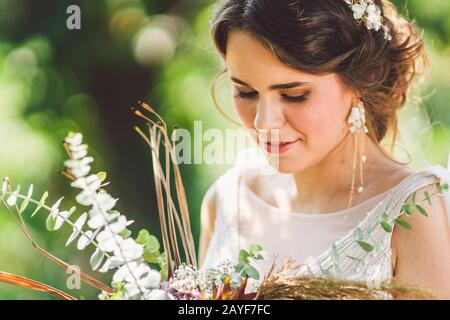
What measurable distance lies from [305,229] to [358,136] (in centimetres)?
22

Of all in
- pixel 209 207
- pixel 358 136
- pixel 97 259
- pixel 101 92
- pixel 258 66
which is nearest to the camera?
pixel 97 259

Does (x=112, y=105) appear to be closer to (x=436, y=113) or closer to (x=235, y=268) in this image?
(x=436, y=113)

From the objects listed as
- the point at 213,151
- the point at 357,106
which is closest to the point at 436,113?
the point at 357,106

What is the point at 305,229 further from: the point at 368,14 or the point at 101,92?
the point at 101,92

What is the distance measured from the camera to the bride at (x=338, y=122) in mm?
1150

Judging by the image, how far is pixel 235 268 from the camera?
34.8 inches

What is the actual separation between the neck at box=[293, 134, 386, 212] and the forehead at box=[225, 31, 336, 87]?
Answer: 217mm

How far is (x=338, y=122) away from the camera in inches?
48.8

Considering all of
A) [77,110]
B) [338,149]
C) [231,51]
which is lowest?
[338,149]

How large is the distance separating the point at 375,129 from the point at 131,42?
0.73 metres

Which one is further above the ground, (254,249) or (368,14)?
(368,14)

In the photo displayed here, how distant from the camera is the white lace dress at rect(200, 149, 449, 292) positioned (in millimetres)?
1170

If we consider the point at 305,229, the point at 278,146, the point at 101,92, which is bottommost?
the point at 305,229

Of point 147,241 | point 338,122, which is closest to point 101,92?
point 338,122
